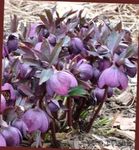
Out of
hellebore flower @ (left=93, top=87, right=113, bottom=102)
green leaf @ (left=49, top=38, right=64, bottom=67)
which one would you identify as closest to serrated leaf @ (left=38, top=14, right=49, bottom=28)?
green leaf @ (left=49, top=38, right=64, bottom=67)

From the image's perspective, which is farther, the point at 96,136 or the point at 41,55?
the point at 96,136

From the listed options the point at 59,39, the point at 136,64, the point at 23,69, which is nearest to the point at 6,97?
the point at 23,69

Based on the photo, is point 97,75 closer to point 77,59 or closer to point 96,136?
point 77,59

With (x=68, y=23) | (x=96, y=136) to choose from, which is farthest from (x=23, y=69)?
(x=96, y=136)

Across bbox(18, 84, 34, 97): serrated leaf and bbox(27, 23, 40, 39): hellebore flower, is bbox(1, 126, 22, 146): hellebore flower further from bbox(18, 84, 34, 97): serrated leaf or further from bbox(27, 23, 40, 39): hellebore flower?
bbox(27, 23, 40, 39): hellebore flower

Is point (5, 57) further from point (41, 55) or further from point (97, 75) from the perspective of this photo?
point (97, 75)

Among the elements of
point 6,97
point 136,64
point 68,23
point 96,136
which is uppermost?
point 68,23

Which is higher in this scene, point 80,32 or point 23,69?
point 80,32

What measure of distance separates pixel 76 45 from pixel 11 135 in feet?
1.46

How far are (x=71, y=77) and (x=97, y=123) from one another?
0.81 ft

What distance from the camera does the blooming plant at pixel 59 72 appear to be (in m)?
2.32

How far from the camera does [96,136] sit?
2.42 meters

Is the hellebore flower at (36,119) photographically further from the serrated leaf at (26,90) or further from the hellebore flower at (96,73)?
the hellebore flower at (96,73)

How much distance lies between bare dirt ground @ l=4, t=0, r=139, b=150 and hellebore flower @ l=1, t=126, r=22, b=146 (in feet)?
0.44
